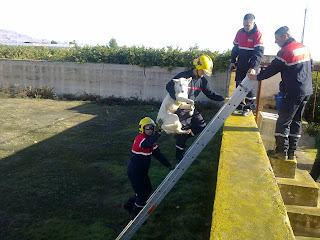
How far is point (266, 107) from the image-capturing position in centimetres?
1445

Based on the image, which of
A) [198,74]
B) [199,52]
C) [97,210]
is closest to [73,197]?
[97,210]

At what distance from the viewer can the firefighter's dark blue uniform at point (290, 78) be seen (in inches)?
140

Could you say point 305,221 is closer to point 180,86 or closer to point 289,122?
point 289,122

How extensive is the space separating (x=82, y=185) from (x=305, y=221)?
165 inches

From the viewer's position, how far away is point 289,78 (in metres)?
3.65

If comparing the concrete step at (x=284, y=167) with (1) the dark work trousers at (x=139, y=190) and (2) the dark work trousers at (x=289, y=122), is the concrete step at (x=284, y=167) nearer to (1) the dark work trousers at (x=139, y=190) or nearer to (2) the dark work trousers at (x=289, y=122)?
(2) the dark work trousers at (x=289, y=122)

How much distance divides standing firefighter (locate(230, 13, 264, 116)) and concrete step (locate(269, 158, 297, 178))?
4.70 ft

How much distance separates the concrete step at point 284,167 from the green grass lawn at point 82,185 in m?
1.36

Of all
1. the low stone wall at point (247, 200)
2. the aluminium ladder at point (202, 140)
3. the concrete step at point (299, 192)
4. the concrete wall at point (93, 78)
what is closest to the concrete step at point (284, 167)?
the concrete step at point (299, 192)

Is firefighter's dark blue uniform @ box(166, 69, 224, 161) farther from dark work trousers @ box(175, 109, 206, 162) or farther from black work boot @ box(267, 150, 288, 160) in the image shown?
black work boot @ box(267, 150, 288, 160)

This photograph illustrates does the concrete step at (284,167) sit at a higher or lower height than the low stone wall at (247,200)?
lower

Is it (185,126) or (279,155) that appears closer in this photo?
(279,155)

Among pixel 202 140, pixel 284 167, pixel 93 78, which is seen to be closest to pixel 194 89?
pixel 202 140

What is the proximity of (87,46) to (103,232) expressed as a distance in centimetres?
1325
